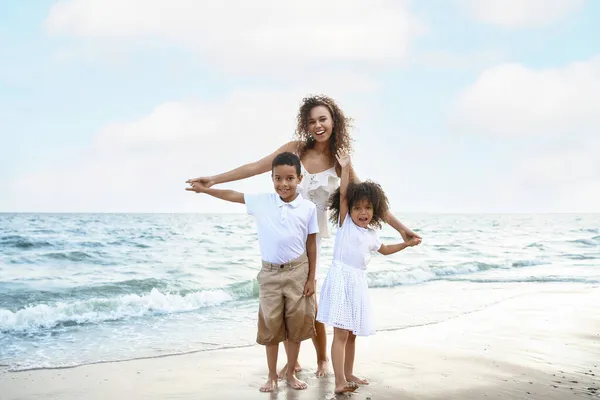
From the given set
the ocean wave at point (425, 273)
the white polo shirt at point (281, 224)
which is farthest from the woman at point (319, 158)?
the ocean wave at point (425, 273)

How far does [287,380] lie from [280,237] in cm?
110

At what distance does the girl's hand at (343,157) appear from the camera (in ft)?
14.2

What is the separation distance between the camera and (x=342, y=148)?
179 inches

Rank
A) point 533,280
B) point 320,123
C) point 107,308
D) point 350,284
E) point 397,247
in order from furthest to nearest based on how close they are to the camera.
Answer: point 533,280 < point 107,308 < point 320,123 < point 397,247 < point 350,284

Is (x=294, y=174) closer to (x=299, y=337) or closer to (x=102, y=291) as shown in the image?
(x=299, y=337)

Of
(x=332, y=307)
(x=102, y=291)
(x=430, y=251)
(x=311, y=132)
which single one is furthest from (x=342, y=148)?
(x=430, y=251)

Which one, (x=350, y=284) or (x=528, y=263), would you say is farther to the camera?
(x=528, y=263)

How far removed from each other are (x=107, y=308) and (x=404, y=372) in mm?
5271

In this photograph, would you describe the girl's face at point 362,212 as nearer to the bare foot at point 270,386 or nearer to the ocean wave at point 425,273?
the bare foot at point 270,386

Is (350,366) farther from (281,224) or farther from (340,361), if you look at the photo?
(281,224)

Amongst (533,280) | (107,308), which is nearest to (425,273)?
(533,280)

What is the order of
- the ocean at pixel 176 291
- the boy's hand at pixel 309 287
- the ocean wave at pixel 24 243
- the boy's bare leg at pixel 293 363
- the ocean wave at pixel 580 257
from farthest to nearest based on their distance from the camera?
the ocean wave at pixel 24 243 → the ocean wave at pixel 580 257 → the ocean at pixel 176 291 → the boy's bare leg at pixel 293 363 → the boy's hand at pixel 309 287

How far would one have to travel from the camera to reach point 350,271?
4.26 meters

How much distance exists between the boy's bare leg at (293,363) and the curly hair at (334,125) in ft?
4.77
